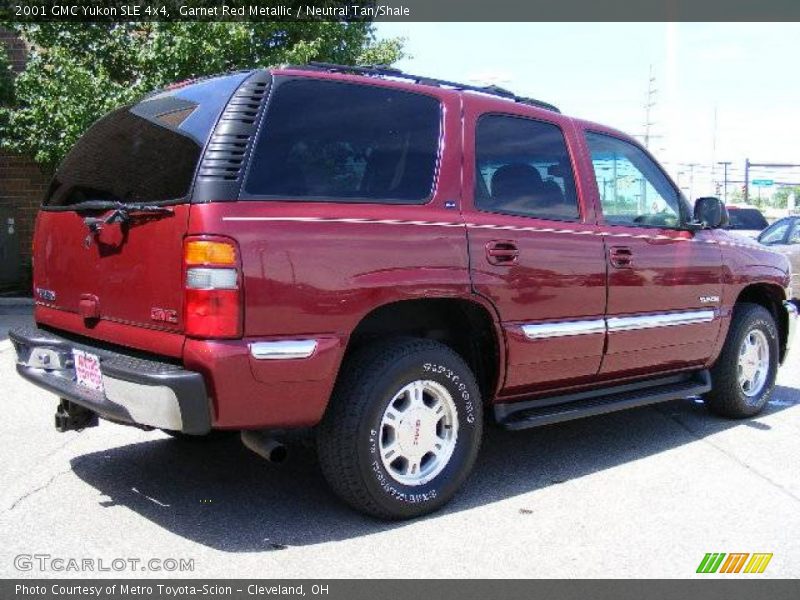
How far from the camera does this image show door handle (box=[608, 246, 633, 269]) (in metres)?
4.53

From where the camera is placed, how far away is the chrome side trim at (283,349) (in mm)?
3145

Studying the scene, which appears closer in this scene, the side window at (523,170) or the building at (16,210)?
the side window at (523,170)

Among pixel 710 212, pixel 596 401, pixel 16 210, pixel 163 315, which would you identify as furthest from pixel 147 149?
pixel 16 210

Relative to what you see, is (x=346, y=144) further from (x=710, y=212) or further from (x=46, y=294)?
(x=710, y=212)

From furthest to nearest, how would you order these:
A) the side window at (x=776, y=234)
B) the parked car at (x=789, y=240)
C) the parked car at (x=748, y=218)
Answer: the parked car at (x=748, y=218) → the side window at (x=776, y=234) → the parked car at (x=789, y=240)

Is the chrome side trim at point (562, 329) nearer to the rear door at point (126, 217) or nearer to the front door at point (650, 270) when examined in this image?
the front door at point (650, 270)

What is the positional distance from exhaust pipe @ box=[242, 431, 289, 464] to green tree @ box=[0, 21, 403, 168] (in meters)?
7.64

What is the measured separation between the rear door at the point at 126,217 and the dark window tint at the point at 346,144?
26 centimetres

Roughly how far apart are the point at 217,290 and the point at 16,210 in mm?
11362

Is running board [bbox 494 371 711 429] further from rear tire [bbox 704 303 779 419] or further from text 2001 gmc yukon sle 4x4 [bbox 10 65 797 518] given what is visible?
rear tire [bbox 704 303 779 419]

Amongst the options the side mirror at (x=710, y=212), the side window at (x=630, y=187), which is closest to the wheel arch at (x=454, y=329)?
the side window at (x=630, y=187)

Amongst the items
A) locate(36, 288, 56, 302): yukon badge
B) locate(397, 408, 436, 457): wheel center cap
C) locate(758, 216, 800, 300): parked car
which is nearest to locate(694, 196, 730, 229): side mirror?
locate(397, 408, 436, 457): wheel center cap

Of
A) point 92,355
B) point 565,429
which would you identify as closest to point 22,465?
point 92,355

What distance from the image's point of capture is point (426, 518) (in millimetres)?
3777
